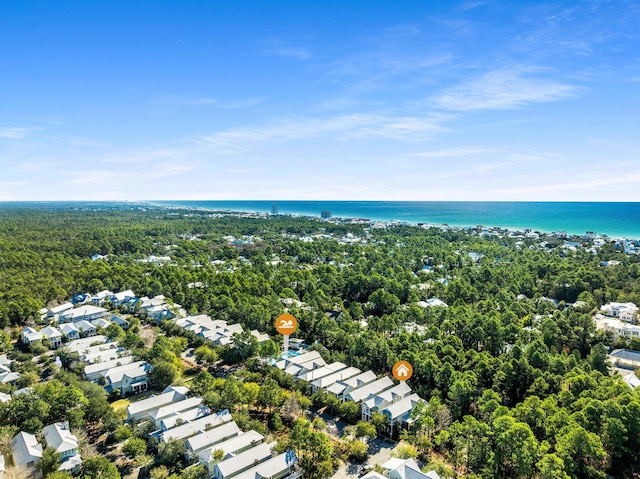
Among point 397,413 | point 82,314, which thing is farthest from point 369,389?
point 82,314

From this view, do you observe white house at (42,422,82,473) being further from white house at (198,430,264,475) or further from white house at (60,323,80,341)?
white house at (60,323,80,341)

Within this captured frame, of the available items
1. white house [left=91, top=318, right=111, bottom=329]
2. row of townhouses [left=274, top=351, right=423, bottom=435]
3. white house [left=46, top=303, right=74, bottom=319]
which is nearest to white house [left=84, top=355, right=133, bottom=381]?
white house [left=91, top=318, right=111, bottom=329]

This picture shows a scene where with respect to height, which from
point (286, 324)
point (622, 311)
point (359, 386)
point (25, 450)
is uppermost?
point (622, 311)

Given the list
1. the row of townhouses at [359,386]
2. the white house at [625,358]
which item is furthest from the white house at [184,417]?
the white house at [625,358]

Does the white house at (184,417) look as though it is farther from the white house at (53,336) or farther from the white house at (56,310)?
the white house at (56,310)

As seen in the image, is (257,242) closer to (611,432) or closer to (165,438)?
(165,438)

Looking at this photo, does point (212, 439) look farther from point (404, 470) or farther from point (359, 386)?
point (359, 386)
